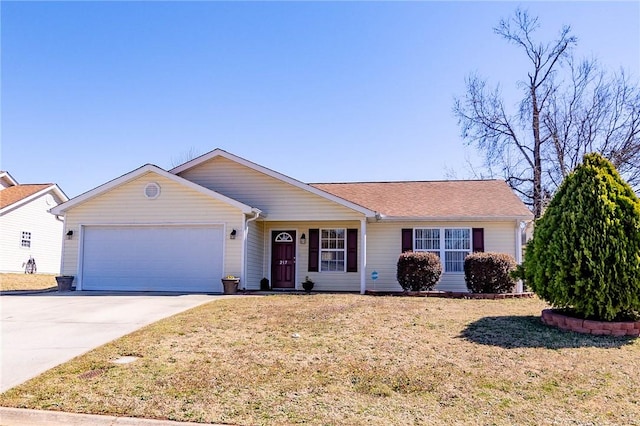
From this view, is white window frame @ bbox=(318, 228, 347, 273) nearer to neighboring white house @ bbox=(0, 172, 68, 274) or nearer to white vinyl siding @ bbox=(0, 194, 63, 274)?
white vinyl siding @ bbox=(0, 194, 63, 274)

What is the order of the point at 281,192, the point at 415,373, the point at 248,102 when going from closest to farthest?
the point at 415,373 → the point at 281,192 → the point at 248,102

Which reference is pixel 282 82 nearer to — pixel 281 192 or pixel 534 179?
pixel 281 192

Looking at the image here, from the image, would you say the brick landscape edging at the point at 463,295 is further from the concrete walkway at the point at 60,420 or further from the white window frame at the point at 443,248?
the concrete walkway at the point at 60,420

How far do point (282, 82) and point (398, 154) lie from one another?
717 cm

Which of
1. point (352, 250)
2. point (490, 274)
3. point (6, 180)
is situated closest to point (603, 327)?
point (490, 274)

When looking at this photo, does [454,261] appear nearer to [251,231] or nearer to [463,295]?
[463,295]

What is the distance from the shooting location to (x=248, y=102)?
732 inches

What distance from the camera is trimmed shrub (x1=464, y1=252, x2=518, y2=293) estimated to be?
1425 centimetres

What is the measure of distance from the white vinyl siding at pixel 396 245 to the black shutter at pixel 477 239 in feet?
0.47

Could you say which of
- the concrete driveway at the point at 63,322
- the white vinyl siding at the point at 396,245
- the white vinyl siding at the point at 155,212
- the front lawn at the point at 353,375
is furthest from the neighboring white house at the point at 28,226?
the front lawn at the point at 353,375

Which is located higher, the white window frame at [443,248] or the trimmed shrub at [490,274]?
the white window frame at [443,248]

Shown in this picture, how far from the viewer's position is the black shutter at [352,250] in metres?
16.9

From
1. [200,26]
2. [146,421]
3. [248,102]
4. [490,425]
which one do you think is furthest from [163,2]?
[490,425]

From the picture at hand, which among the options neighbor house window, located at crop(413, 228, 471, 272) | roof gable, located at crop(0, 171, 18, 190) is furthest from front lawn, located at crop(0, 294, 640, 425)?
roof gable, located at crop(0, 171, 18, 190)
